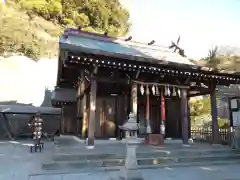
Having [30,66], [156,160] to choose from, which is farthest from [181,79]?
[30,66]

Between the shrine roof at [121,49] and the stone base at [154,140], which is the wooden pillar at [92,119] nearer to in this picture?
the shrine roof at [121,49]

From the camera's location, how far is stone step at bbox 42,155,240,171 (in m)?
6.34

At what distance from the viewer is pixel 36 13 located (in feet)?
→ 114

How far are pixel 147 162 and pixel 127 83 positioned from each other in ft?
12.5

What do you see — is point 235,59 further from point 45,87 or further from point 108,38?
point 45,87

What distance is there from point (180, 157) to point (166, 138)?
4532mm

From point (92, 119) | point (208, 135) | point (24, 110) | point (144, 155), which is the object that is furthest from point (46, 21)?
point (144, 155)

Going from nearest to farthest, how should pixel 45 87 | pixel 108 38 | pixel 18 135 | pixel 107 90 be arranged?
pixel 107 90, pixel 108 38, pixel 18 135, pixel 45 87

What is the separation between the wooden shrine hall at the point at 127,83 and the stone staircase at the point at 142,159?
1.53 metres

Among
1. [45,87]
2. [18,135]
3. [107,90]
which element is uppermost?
[45,87]

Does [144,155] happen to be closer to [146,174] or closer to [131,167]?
[146,174]

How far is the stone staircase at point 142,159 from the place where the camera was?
21.2 ft

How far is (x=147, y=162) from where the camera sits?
7047 mm

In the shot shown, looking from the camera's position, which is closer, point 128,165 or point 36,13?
point 128,165
